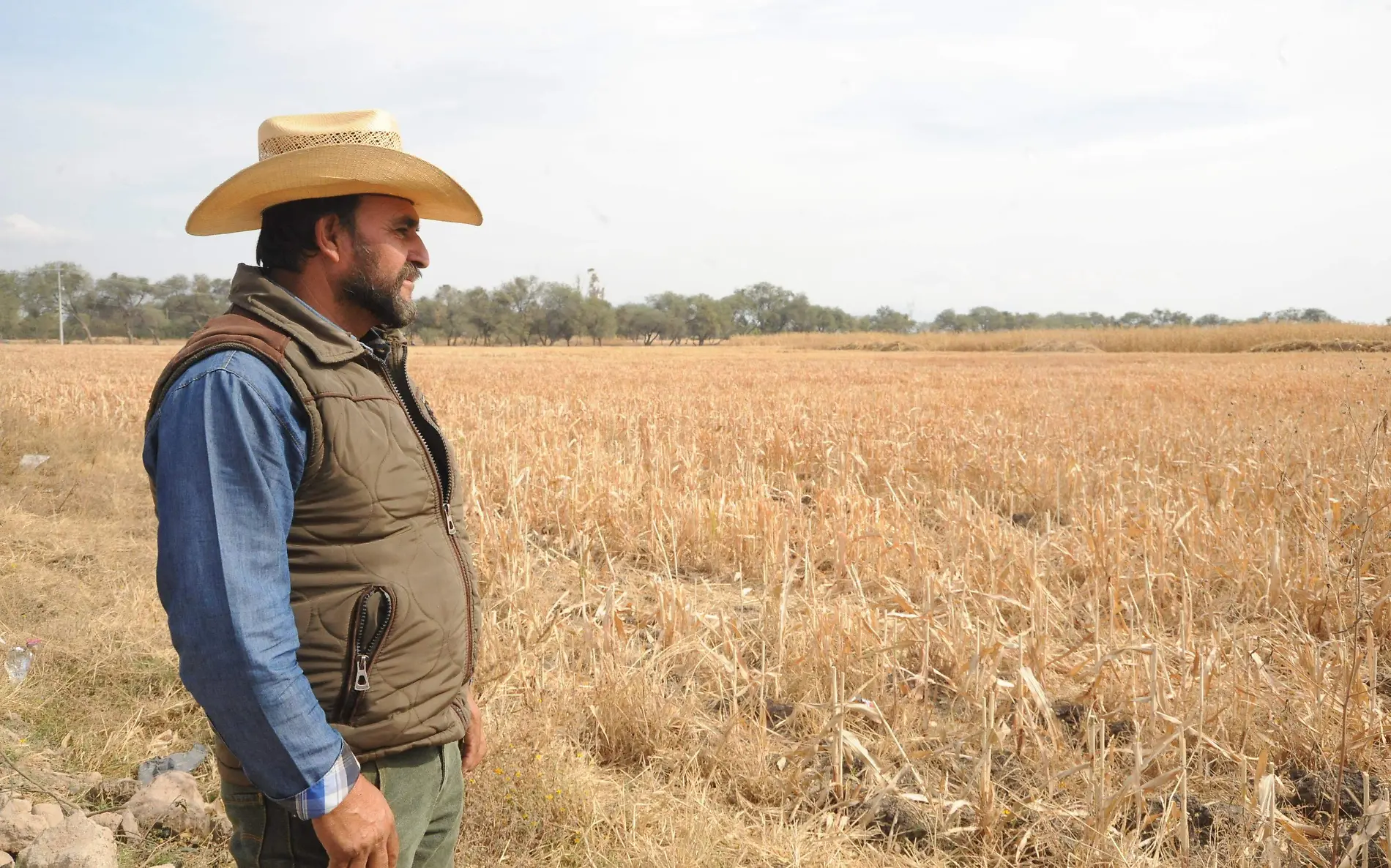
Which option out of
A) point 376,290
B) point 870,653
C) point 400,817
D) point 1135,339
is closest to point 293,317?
point 376,290

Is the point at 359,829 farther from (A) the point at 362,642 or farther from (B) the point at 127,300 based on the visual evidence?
(B) the point at 127,300

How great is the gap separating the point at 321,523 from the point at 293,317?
1.36ft

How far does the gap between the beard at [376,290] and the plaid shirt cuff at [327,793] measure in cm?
89

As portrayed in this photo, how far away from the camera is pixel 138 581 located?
19.3ft

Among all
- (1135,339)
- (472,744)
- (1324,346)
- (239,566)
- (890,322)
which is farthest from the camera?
(890,322)

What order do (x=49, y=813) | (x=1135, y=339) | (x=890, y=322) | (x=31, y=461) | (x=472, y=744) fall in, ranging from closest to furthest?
(x=472, y=744), (x=49, y=813), (x=31, y=461), (x=1135, y=339), (x=890, y=322)

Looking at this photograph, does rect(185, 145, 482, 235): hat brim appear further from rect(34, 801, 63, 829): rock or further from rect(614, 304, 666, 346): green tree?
rect(614, 304, 666, 346): green tree

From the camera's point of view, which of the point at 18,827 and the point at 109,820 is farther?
the point at 109,820

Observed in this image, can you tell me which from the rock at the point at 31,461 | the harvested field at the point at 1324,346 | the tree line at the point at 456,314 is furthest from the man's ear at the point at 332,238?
the tree line at the point at 456,314

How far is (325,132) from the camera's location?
6.72ft

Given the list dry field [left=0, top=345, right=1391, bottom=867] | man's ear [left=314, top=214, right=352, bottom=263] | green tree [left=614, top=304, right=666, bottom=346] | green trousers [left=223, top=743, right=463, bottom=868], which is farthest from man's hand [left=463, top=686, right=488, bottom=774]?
green tree [left=614, top=304, right=666, bottom=346]

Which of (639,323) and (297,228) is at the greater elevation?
(639,323)

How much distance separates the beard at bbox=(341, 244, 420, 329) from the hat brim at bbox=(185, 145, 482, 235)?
14cm

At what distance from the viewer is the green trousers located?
1781mm
